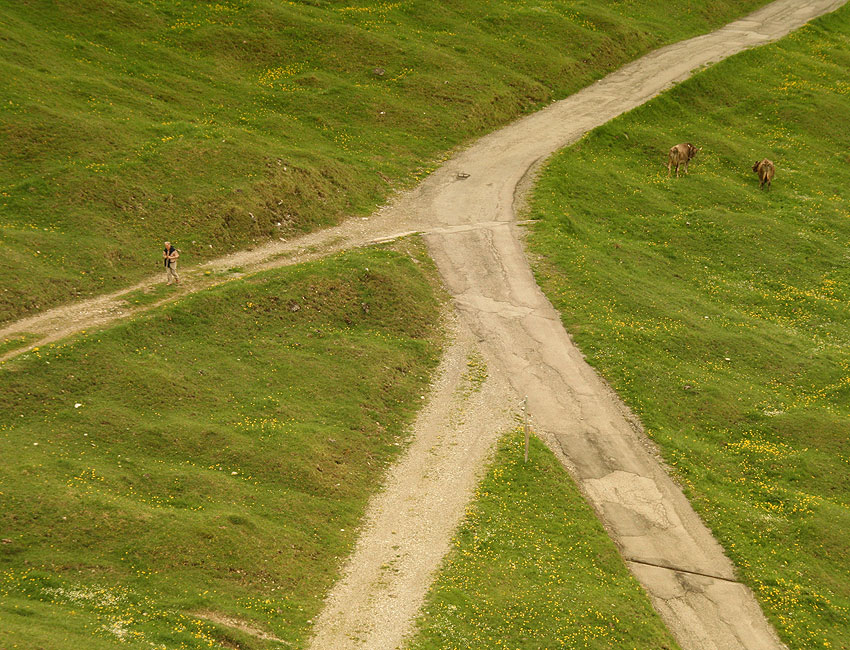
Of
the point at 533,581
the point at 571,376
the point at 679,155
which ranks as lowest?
the point at 533,581

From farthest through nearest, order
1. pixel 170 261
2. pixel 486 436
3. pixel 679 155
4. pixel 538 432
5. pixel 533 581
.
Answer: pixel 679 155 < pixel 170 261 < pixel 538 432 < pixel 486 436 < pixel 533 581

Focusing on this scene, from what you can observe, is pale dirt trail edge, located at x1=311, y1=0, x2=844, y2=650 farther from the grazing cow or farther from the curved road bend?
the grazing cow

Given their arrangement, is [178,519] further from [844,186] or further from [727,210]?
[844,186]

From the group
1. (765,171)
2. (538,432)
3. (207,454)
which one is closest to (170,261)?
(207,454)

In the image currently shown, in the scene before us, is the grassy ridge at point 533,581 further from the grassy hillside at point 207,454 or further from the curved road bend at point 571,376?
the grassy hillside at point 207,454

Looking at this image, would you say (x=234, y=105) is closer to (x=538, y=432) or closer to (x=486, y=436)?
(x=486, y=436)

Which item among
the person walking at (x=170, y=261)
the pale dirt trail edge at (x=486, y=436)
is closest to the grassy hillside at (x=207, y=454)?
the pale dirt trail edge at (x=486, y=436)
